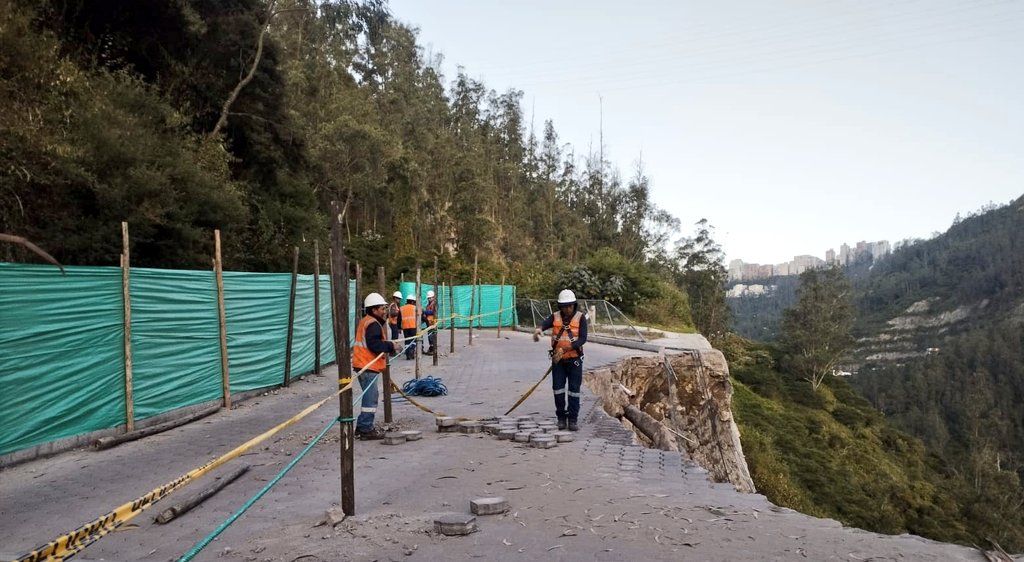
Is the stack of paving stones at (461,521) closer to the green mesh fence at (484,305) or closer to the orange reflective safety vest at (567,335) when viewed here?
the orange reflective safety vest at (567,335)

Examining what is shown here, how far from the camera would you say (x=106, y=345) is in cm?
731

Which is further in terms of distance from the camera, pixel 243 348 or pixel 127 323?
pixel 243 348

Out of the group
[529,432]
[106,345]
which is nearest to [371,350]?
[529,432]

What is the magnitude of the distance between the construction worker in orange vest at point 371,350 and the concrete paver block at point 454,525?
9.22ft

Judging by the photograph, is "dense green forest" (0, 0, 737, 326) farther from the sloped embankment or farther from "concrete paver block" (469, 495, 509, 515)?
the sloped embankment

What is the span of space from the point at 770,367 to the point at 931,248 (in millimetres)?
149505

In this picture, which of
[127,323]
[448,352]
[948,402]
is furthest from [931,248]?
[127,323]

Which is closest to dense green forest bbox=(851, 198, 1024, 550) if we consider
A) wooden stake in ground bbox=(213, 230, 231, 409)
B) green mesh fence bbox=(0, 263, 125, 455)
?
wooden stake in ground bbox=(213, 230, 231, 409)

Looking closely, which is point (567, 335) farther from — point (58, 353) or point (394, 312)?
point (394, 312)

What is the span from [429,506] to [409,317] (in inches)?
405

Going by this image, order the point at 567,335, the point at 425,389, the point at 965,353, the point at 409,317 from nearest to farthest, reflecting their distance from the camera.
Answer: the point at 567,335 < the point at 425,389 < the point at 409,317 < the point at 965,353

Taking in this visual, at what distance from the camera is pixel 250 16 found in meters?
21.3

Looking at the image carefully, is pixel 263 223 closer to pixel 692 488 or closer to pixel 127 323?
pixel 127 323

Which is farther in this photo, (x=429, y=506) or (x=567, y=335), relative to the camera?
(x=567, y=335)
